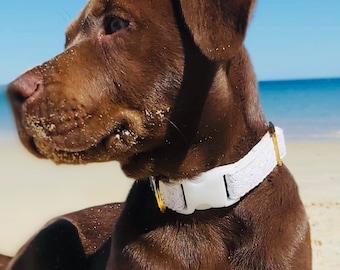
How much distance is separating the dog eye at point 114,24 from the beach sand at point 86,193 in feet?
8.59

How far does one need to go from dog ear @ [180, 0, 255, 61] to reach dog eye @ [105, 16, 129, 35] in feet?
0.83

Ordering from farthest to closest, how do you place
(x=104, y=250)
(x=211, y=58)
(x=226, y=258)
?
(x=104, y=250), (x=226, y=258), (x=211, y=58)

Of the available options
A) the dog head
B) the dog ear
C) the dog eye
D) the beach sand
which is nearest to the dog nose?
the dog head

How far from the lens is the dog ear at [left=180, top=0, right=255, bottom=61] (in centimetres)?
265

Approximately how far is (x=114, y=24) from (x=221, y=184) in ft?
2.60

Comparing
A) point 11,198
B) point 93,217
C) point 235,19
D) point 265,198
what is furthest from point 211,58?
point 11,198

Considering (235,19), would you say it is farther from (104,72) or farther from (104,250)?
(104,250)

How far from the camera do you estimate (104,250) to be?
351cm

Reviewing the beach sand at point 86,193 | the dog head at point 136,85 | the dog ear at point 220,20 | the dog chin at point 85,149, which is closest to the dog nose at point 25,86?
the dog head at point 136,85

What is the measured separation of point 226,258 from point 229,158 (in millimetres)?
421

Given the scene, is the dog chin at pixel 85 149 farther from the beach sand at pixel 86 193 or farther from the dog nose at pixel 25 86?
the beach sand at pixel 86 193

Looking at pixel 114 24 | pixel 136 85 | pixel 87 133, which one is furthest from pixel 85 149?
pixel 114 24

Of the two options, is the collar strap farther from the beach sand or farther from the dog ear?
the beach sand

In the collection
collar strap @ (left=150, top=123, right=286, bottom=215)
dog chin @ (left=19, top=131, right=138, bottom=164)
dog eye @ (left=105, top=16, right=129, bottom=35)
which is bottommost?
collar strap @ (left=150, top=123, right=286, bottom=215)
